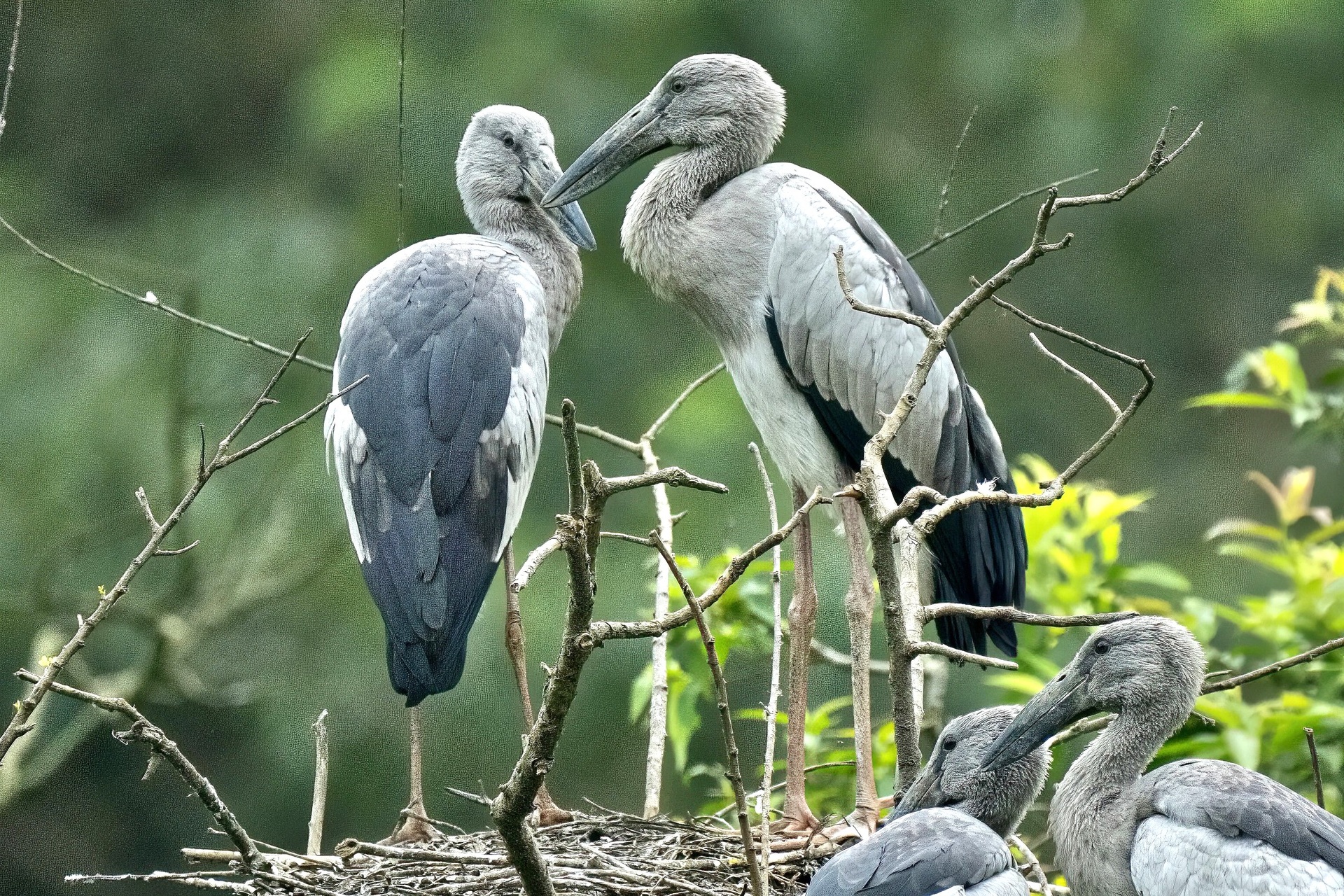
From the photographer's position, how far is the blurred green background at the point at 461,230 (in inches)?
251

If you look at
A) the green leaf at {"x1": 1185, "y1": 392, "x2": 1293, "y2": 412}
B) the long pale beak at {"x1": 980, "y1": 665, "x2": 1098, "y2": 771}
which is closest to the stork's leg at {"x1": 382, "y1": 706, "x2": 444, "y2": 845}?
the long pale beak at {"x1": 980, "y1": 665, "x2": 1098, "y2": 771}

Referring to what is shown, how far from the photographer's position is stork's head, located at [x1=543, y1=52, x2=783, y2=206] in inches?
159

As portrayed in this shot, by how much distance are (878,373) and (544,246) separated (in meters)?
0.87

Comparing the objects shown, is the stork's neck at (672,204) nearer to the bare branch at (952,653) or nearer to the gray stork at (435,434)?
the gray stork at (435,434)

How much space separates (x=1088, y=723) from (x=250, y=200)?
20.3 feet

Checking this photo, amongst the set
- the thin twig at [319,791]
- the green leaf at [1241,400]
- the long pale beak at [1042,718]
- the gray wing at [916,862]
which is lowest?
the gray wing at [916,862]

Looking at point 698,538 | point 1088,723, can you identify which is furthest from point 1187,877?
point 698,538

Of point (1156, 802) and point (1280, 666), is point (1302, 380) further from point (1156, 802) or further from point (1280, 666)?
point (1280, 666)

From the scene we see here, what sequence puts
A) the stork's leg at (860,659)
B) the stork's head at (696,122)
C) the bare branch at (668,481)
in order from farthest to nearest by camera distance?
the stork's head at (696,122)
the stork's leg at (860,659)
the bare branch at (668,481)

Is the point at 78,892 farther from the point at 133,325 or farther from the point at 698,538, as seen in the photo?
the point at 698,538

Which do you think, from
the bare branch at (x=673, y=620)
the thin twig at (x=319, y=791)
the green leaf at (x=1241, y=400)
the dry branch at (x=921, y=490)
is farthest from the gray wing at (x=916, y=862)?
the green leaf at (x=1241, y=400)

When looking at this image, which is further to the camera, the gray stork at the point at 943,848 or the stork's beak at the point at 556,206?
the stork's beak at the point at 556,206

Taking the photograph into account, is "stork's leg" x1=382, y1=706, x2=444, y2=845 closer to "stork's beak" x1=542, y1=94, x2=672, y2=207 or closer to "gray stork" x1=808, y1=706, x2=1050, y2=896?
"gray stork" x1=808, y1=706, x2=1050, y2=896

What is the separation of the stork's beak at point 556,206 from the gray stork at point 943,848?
1692 millimetres
